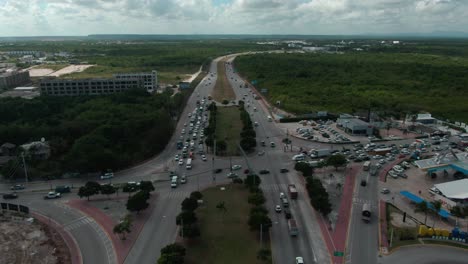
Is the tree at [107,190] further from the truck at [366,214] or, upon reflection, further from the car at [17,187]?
the truck at [366,214]

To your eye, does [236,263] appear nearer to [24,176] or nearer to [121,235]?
[121,235]

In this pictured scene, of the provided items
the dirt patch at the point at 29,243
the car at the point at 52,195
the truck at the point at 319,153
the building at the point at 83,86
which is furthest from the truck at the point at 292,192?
the building at the point at 83,86

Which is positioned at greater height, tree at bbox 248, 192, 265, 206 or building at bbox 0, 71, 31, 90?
building at bbox 0, 71, 31, 90

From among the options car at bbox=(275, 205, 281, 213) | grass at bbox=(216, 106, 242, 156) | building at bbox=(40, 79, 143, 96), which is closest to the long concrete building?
building at bbox=(40, 79, 143, 96)

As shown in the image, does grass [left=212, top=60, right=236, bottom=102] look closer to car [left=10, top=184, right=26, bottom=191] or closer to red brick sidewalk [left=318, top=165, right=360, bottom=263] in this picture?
car [left=10, top=184, right=26, bottom=191]

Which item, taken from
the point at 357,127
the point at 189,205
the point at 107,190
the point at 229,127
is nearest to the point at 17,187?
the point at 107,190

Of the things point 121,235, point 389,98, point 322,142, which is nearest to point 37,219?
point 121,235

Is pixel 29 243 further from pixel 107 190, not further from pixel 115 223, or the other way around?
pixel 107 190
